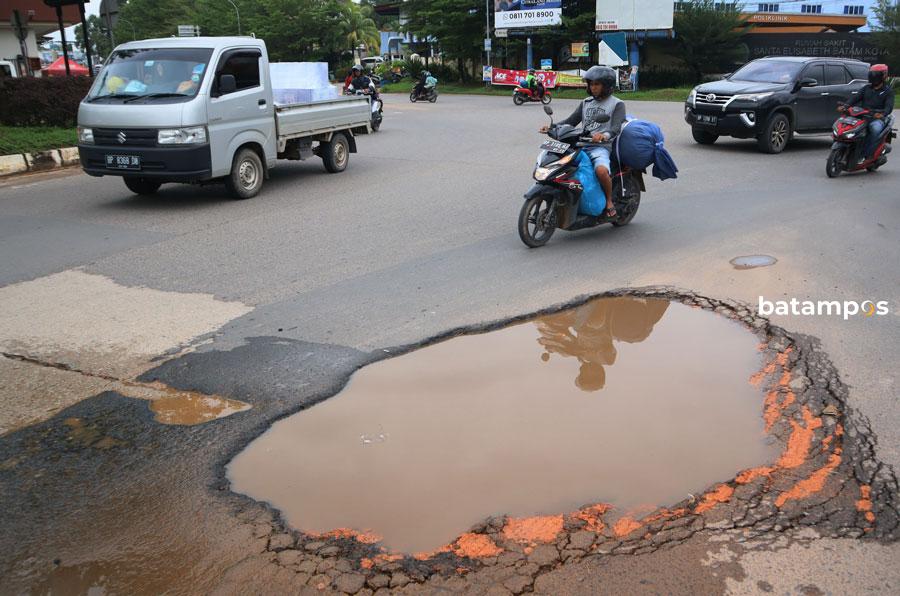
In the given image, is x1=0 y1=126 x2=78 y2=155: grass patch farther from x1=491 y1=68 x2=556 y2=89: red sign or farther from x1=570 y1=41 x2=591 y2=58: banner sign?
x1=570 y1=41 x2=591 y2=58: banner sign

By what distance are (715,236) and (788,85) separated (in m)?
8.02

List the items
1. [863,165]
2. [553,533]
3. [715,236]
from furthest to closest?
[863,165] → [715,236] → [553,533]

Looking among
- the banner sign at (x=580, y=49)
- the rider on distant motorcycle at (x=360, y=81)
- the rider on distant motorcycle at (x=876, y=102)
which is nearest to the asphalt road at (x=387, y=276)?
the rider on distant motorcycle at (x=876, y=102)

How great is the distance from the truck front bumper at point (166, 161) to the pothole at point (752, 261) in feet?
21.3

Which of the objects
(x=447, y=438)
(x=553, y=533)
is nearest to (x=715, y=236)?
(x=447, y=438)

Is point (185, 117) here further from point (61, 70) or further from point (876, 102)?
point (61, 70)

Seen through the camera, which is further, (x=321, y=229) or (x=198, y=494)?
(x=321, y=229)

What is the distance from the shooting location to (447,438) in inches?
158

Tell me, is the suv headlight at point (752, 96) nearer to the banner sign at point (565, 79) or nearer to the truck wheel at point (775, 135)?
the truck wheel at point (775, 135)

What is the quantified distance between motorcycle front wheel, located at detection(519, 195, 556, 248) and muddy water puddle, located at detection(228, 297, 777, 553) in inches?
89.2

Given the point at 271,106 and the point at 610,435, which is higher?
the point at 271,106

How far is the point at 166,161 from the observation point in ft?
31.6

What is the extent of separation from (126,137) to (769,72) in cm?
1183

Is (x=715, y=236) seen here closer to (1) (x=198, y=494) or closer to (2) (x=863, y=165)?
(2) (x=863, y=165)
